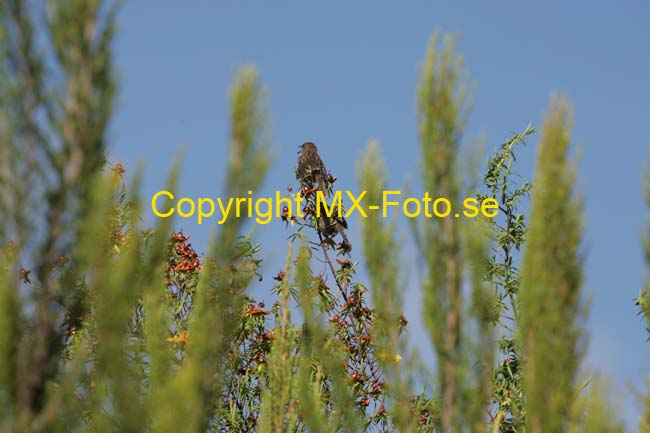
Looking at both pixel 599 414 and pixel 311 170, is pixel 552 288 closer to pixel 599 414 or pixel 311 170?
pixel 599 414

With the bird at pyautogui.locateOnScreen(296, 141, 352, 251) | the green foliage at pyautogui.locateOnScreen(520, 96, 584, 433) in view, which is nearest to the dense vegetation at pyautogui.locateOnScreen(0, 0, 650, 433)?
the green foliage at pyautogui.locateOnScreen(520, 96, 584, 433)

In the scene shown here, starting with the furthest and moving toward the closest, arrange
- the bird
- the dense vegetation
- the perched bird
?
1. the perched bird
2. the bird
3. the dense vegetation

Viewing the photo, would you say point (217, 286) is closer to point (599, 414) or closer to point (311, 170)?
point (599, 414)

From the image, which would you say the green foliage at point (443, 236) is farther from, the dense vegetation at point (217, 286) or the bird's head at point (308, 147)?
the bird's head at point (308, 147)

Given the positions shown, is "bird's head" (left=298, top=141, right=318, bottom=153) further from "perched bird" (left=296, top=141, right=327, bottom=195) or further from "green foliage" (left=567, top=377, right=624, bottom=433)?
"green foliage" (left=567, top=377, right=624, bottom=433)

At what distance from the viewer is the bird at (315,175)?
28.6ft

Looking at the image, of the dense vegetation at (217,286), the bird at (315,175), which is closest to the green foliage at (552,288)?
the dense vegetation at (217,286)

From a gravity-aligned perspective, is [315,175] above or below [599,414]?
above

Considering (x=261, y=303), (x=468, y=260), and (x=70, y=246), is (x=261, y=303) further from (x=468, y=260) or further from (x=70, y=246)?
(x=70, y=246)

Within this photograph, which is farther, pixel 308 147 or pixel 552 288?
pixel 308 147

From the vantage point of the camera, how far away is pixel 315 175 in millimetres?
9070

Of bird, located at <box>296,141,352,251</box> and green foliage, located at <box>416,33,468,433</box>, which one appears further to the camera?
bird, located at <box>296,141,352,251</box>

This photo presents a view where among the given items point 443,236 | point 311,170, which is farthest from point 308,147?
point 443,236

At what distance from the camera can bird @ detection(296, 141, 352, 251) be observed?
28.6ft
